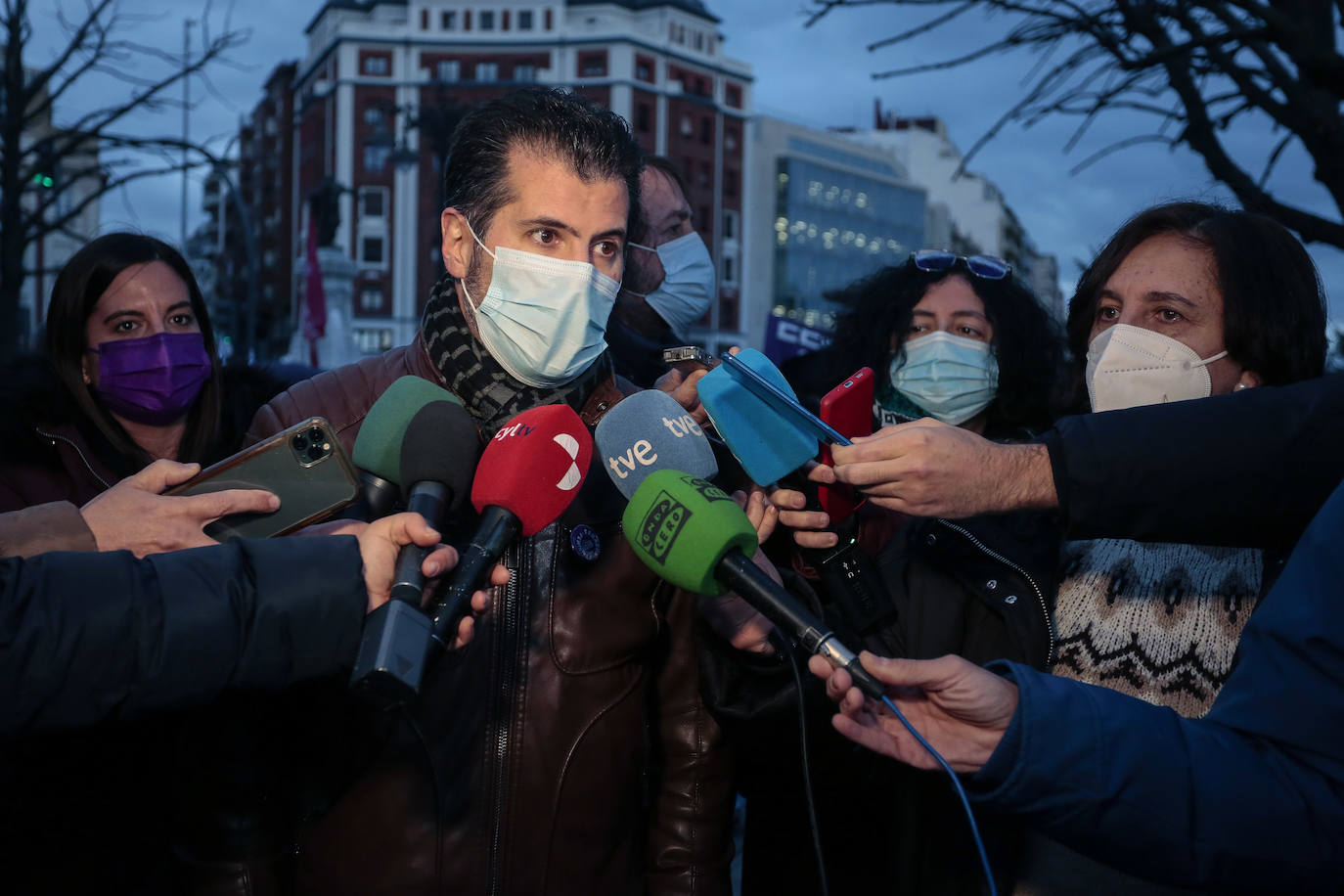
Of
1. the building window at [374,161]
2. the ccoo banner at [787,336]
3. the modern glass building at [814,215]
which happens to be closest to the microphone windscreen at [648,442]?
the ccoo banner at [787,336]

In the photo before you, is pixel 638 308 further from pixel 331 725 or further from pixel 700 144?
pixel 700 144

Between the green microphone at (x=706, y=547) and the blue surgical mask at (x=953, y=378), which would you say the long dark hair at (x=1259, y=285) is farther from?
the green microphone at (x=706, y=547)

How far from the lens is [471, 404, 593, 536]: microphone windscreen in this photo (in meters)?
1.56

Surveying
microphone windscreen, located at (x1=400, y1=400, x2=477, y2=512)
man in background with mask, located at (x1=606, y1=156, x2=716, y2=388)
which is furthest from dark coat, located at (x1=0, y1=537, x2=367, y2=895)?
man in background with mask, located at (x1=606, y1=156, x2=716, y2=388)

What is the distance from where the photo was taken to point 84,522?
5.46ft

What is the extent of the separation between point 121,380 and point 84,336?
0.57 feet

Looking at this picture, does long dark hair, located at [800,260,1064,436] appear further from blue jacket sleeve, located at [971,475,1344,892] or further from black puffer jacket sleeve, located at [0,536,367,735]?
black puffer jacket sleeve, located at [0,536,367,735]

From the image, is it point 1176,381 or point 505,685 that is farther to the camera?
point 1176,381

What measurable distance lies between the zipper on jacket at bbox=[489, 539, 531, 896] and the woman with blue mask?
1.47 ft

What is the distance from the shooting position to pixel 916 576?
7.84 feet

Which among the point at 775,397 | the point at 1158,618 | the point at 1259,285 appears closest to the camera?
the point at 775,397

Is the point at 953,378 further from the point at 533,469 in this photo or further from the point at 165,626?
the point at 165,626

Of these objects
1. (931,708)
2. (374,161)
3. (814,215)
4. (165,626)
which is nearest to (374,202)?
(374,161)

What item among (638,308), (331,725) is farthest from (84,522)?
(638,308)
